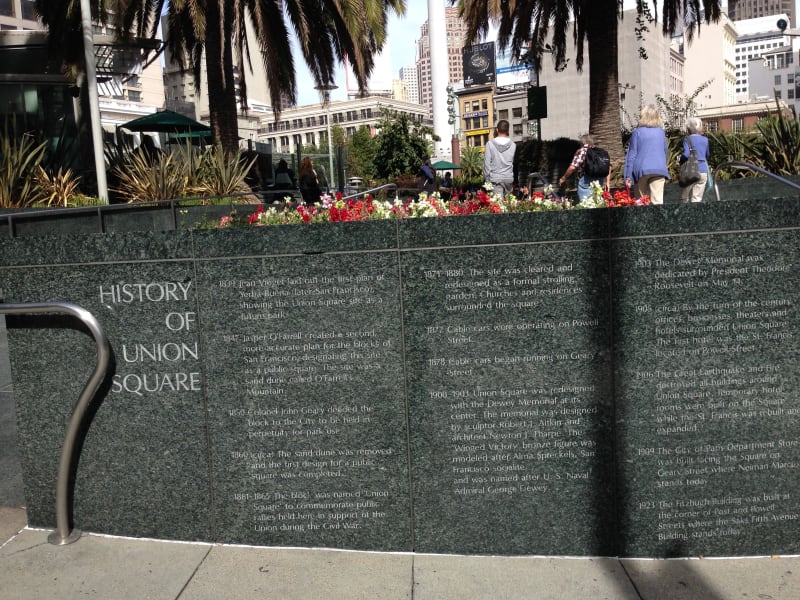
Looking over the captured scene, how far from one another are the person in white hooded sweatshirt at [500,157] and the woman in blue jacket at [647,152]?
2.70 m

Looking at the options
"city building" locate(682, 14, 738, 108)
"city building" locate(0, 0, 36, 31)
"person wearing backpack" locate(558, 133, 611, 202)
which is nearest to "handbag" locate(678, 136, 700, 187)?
"person wearing backpack" locate(558, 133, 611, 202)

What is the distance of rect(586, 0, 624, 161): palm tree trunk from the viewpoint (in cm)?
1673

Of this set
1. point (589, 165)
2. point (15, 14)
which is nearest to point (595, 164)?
point (589, 165)

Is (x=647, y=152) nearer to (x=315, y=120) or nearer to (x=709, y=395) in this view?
(x=709, y=395)

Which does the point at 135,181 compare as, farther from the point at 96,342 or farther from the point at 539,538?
the point at 539,538

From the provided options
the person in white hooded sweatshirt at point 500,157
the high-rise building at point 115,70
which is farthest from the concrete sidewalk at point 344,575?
the high-rise building at point 115,70

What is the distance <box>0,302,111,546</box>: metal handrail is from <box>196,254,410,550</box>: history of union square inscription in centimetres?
49

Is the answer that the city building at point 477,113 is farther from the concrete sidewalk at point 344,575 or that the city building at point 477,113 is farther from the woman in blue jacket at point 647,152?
the concrete sidewalk at point 344,575

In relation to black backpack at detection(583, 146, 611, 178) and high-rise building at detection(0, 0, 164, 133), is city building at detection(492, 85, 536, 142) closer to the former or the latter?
high-rise building at detection(0, 0, 164, 133)

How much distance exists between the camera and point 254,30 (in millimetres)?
18516

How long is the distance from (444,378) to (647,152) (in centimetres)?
642

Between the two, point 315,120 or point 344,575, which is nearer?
point 344,575

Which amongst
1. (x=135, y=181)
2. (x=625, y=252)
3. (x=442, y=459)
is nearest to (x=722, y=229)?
(x=625, y=252)

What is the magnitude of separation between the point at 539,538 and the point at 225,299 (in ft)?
→ 6.20
